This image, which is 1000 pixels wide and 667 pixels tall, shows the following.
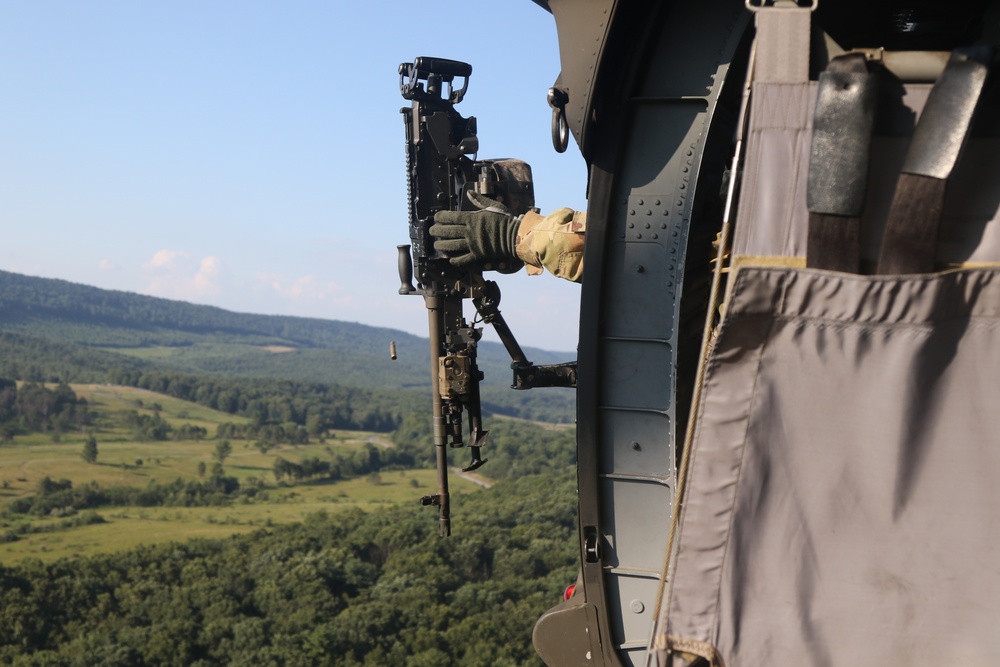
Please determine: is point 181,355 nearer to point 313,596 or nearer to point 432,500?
point 313,596

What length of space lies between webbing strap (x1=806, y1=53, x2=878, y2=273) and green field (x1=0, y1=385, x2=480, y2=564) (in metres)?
62.5

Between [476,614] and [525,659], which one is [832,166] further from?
[476,614]

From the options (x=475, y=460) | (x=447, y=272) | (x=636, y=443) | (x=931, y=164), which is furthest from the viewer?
(x=475, y=460)

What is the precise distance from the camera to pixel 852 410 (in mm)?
2740

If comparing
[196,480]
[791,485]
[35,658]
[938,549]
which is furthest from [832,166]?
[196,480]

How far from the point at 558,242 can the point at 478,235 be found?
48 cm

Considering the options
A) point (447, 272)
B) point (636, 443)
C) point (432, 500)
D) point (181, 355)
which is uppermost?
point (447, 272)

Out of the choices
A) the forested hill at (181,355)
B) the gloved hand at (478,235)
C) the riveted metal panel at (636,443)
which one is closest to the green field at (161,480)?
the forested hill at (181,355)

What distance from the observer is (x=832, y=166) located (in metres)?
2.67

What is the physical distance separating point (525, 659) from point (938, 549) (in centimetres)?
3744

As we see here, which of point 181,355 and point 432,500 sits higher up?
point 432,500

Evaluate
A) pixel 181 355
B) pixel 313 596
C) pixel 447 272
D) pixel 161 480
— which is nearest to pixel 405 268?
pixel 447 272

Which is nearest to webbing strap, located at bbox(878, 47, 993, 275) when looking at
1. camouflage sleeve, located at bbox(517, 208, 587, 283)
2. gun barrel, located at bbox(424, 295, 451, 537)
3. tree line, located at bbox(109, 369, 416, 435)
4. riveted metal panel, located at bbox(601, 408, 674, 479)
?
riveted metal panel, located at bbox(601, 408, 674, 479)

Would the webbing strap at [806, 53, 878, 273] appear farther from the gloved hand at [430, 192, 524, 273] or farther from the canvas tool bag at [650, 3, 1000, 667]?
the gloved hand at [430, 192, 524, 273]
